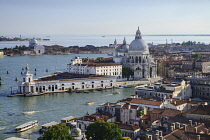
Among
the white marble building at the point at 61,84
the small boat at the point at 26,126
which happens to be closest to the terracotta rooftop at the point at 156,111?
the small boat at the point at 26,126

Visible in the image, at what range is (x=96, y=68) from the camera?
3128cm

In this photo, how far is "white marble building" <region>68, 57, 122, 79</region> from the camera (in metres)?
31.6

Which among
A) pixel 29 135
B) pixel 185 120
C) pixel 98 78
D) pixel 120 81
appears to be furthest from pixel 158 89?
pixel 120 81

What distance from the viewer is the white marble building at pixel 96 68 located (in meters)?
31.6

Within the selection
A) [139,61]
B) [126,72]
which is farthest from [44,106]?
[139,61]

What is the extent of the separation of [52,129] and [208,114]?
18.6 feet

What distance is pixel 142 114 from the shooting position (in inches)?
530

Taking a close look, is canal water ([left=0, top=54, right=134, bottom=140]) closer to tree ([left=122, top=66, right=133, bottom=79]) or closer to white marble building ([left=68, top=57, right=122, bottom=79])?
white marble building ([left=68, top=57, right=122, bottom=79])

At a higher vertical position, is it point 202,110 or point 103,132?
point 202,110

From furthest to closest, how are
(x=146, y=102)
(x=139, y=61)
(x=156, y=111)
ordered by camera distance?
(x=139, y=61), (x=146, y=102), (x=156, y=111)

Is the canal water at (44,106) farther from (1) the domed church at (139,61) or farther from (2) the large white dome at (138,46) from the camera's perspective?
(2) the large white dome at (138,46)

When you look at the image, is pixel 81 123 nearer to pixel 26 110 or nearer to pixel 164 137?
pixel 164 137

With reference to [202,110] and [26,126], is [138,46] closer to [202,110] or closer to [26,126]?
[26,126]

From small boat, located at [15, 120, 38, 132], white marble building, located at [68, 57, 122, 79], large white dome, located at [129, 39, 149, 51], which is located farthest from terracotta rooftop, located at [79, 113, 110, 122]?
large white dome, located at [129, 39, 149, 51]
